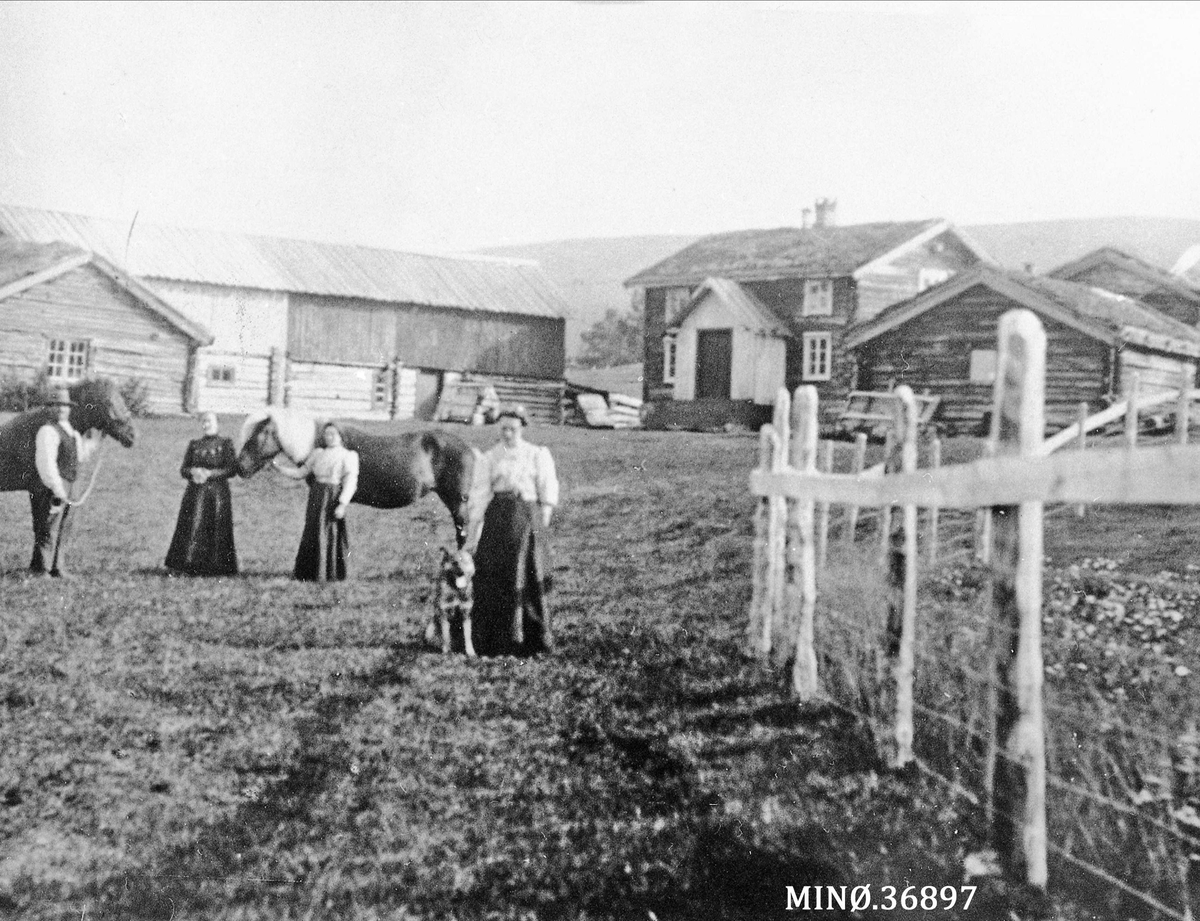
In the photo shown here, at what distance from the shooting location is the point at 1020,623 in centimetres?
228

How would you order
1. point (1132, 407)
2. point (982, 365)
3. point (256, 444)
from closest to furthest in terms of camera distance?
point (1132, 407) < point (982, 365) < point (256, 444)

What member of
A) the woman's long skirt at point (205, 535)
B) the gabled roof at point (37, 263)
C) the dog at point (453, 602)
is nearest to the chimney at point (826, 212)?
the dog at point (453, 602)

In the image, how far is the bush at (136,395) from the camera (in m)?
4.69

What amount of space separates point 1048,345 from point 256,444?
3.21 meters

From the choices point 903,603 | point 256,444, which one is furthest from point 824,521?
point 256,444

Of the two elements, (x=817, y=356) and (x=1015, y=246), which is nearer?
(x=1015, y=246)

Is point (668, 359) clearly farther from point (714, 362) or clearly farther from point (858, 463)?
point (858, 463)

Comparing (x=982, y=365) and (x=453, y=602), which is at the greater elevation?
(x=982, y=365)

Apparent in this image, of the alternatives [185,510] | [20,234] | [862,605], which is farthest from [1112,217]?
[20,234]

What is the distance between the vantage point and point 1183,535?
135 inches

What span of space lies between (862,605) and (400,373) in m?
2.58

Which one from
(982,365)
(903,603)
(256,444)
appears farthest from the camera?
(256,444)

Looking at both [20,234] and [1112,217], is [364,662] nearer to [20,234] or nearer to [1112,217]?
[20,234]

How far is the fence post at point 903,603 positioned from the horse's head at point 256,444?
2.77 m
